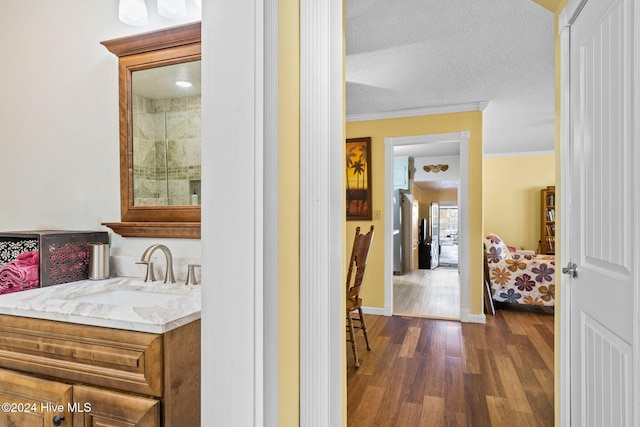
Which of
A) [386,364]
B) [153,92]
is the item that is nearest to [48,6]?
[153,92]

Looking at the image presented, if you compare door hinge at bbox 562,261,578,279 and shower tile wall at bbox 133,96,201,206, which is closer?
door hinge at bbox 562,261,578,279

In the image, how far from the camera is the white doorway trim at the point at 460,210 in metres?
4.05

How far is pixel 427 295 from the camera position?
547 cm

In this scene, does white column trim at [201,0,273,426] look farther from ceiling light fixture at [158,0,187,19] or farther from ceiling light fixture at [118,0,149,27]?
ceiling light fixture at [118,0,149,27]

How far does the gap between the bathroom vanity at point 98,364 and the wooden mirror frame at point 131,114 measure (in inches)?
20.7

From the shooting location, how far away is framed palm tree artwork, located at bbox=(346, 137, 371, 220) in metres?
4.47

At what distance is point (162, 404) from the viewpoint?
40.6 inches

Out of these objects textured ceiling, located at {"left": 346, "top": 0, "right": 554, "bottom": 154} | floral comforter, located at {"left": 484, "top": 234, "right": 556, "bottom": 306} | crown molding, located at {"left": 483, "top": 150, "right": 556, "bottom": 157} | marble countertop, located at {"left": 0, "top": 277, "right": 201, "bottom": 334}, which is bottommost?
floral comforter, located at {"left": 484, "top": 234, "right": 556, "bottom": 306}

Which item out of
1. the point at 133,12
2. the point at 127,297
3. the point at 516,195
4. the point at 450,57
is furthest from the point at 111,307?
the point at 516,195

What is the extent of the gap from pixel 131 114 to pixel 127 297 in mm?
890

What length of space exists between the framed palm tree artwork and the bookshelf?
449 centimetres

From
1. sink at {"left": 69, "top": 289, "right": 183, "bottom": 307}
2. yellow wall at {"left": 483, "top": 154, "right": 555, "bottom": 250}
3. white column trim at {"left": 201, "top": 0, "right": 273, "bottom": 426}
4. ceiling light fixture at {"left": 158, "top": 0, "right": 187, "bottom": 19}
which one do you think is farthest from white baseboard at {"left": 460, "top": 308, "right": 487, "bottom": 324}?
yellow wall at {"left": 483, "top": 154, "right": 555, "bottom": 250}

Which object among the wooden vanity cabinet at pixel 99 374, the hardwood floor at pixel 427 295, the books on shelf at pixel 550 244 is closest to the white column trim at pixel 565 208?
the wooden vanity cabinet at pixel 99 374

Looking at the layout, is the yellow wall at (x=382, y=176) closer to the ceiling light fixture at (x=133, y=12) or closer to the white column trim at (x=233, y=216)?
the ceiling light fixture at (x=133, y=12)
